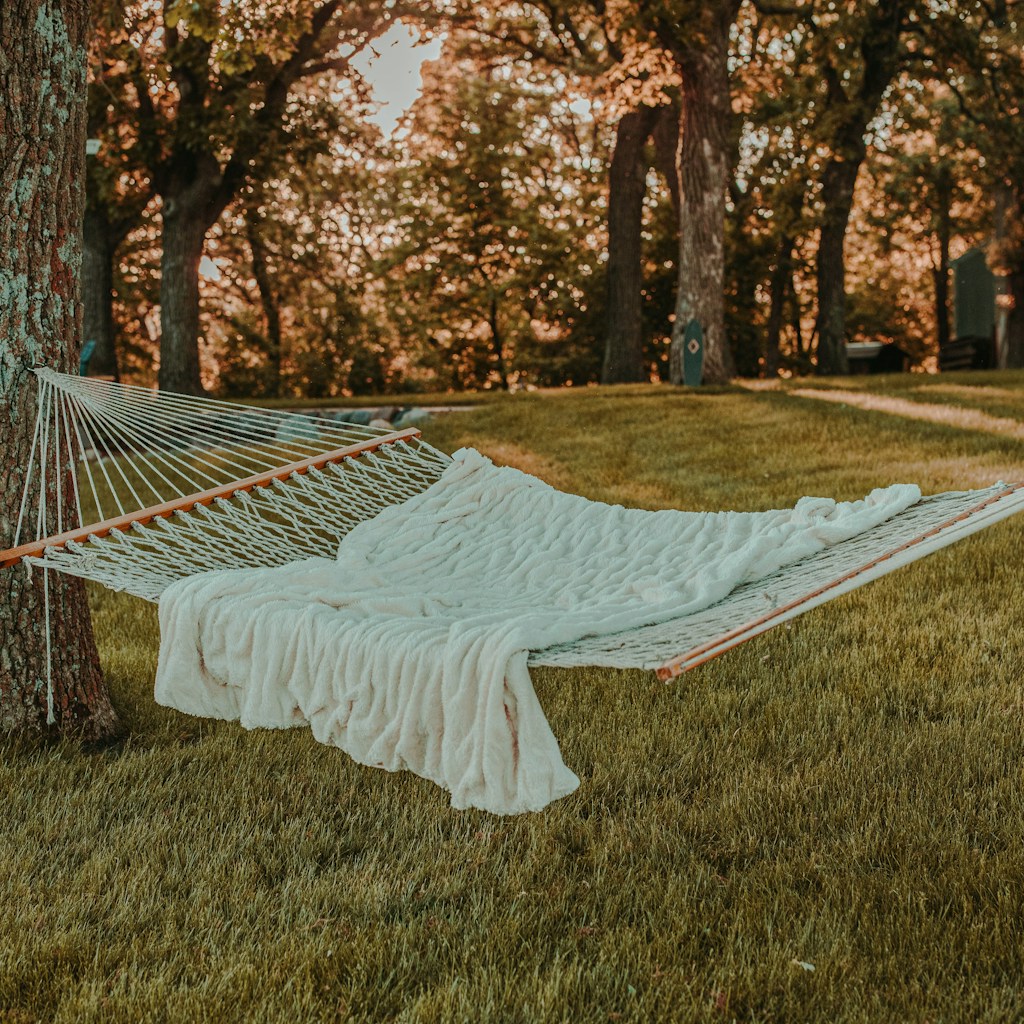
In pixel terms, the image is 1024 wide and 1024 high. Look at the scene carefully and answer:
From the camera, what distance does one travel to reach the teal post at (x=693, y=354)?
8523 mm

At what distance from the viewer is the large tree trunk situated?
2521 millimetres

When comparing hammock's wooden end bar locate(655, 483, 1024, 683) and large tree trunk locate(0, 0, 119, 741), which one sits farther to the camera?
large tree trunk locate(0, 0, 119, 741)

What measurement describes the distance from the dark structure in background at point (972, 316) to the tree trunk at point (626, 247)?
943 centimetres

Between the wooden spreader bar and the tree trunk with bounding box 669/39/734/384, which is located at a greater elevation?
the tree trunk with bounding box 669/39/734/384

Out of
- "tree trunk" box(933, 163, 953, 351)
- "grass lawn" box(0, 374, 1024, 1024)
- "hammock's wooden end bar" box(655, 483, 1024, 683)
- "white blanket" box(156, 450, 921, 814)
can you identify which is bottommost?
"grass lawn" box(0, 374, 1024, 1024)

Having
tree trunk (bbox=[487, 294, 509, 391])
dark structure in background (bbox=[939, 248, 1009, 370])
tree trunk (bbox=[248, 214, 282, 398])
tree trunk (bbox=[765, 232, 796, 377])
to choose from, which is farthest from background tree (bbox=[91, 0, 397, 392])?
dark structure in background (bbox=[939, 248, 1009, 370])

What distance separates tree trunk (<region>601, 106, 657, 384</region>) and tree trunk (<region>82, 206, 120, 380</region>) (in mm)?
5047

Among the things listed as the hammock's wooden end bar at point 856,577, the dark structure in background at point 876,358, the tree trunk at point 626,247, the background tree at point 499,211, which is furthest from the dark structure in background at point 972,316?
the hammock's wooden end bar at point 856,577

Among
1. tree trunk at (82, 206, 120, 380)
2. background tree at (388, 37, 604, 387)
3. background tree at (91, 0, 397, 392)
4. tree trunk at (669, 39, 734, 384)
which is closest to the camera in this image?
tree trunk at (669, 39, 734, 384)

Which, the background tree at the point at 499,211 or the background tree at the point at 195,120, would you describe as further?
the background tree at the point at 499,211

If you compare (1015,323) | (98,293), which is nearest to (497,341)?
(1015,323)

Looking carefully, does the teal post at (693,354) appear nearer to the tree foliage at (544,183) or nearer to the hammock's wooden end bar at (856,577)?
the tree foliage at (544,183)

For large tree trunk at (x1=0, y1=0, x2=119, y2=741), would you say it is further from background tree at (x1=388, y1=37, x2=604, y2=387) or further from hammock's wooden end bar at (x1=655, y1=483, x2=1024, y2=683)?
background tree at (x1=388, y1=37, x2=604, y2=387)

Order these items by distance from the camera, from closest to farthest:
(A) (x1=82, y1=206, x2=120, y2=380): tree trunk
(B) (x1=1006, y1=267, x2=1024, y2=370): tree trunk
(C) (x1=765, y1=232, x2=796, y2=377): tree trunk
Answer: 1. (A) (x1=82, y1=206, x2=120, y2=380): tree trunk
2. (B) (x1=1006, y1=267, x2=1024, y2=370): tree trunk
3. (C) (x1=765, y1=232, x2=796, y2=377): tree trunk
